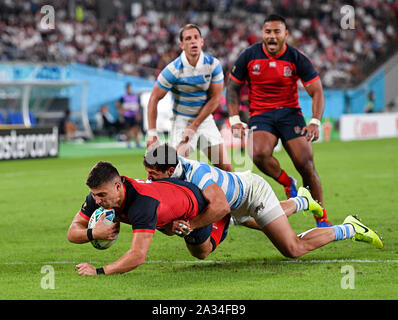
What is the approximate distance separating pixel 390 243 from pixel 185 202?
2893 mm

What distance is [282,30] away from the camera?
9.16 m

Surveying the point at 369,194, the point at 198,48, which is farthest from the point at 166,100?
the point at 198,48

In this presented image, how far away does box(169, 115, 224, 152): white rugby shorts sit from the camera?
33.1 ft

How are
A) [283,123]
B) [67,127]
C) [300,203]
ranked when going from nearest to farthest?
1. [300,203]
2. [283,123]
3. [67,127]

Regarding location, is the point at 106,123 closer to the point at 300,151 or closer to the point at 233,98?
the point at 233,98

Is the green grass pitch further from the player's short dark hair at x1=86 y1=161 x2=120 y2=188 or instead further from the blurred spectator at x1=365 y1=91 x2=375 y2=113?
the blurred spectator at x1=365 y1=91 x2=375 y2=113

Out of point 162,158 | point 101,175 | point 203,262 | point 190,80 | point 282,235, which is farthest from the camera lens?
point 190,80

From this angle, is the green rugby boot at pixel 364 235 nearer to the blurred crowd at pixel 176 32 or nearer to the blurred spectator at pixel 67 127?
Result: the blurred crowd at pixel 176 32

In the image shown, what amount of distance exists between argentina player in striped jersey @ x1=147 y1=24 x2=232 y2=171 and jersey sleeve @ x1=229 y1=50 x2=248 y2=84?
1.12 feet

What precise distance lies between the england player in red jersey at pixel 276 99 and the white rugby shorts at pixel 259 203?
7.51ft

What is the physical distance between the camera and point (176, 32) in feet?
122

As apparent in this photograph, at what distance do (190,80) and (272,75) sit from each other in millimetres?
1125

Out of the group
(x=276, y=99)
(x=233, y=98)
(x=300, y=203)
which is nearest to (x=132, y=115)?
(x=233, y=98)

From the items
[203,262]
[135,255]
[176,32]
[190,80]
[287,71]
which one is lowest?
[203,262]
